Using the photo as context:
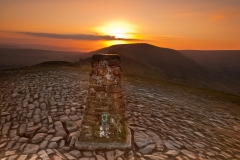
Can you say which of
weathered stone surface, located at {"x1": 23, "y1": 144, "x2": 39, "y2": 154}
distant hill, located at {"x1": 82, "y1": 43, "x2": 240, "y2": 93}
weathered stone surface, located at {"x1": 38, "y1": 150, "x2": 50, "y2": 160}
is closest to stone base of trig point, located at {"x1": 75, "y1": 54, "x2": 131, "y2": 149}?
weathered stone surface, located at {"x1": 38, "y1": 150, "x2": 50, "y2": 160}

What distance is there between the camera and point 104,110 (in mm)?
4707

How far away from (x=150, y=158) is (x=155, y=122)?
8.23 feet

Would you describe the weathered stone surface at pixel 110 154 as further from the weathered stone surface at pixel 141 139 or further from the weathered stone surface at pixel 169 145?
the weathered stone surface at pixel 169 145

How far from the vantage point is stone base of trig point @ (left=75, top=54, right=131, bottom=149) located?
4.52 m

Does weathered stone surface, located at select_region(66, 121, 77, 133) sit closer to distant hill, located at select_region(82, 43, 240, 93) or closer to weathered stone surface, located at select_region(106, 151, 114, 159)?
weathered stone surface, located at select_region(106, 151, 114, 159)

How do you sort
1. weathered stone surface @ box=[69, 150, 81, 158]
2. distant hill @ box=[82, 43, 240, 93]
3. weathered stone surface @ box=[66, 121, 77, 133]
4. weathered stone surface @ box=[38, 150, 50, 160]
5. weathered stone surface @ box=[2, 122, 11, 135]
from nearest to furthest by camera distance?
1. weathered stone surface @ box=[38, 150, 50, 160]
2. weathered stone surface @ box=[69, 150, 81, 158]
3. weathered stone surface @ box=[2, 122, 11, 135]
4. weathered stone surface @ box=[66, 121, 77, 133]
5. distant hill @ box=[82, 43, 240, 93]

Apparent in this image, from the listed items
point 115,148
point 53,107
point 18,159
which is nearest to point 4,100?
point 53,107

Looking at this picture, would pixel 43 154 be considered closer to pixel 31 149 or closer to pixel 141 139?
pixel 31 149

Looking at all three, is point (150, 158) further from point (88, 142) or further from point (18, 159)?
point (18, 159)

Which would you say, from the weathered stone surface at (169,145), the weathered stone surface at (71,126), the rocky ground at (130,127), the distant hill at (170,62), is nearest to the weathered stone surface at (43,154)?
the rocky ground at (130,127)

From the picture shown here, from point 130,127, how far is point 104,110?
1.88 metres

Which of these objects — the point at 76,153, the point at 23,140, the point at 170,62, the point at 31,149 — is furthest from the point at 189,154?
the point at 170,62

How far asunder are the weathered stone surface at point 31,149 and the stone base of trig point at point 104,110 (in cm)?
107

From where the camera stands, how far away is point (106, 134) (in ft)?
16.1
